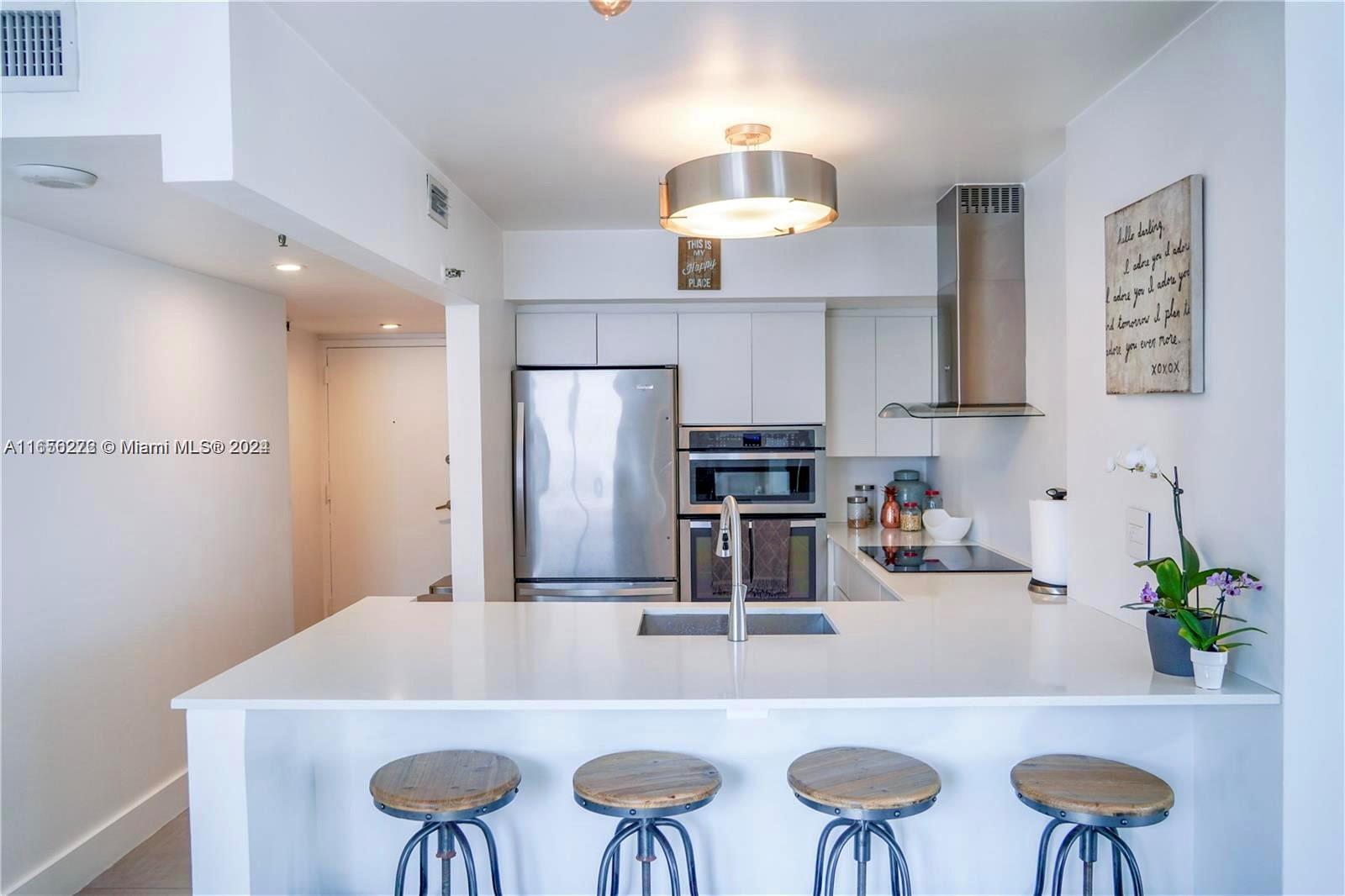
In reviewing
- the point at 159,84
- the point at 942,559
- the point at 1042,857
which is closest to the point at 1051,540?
the point at 942,559

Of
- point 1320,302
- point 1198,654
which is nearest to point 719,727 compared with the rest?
point 1198,654

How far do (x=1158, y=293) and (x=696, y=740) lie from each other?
5.28 ft

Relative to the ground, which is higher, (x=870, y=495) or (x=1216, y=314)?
(x=1216, y=314)

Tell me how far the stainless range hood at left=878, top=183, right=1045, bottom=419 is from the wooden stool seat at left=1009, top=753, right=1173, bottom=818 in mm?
1584

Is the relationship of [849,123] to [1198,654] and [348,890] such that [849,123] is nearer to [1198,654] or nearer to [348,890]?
[1198,654]

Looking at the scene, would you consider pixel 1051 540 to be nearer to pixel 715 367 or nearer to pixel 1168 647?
pixel 1168 647

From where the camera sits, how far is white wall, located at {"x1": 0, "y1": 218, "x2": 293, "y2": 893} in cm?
257

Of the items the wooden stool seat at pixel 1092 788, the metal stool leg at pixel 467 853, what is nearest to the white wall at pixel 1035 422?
the wooden stool seat at pixel 1092 788

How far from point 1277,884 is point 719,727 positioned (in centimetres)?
120

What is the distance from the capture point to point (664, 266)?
3.93 metres

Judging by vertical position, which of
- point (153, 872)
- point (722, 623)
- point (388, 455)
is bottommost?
point (153, 872)

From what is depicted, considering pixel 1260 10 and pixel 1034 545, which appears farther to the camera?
pixel 1034 545

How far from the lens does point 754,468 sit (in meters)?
4.13

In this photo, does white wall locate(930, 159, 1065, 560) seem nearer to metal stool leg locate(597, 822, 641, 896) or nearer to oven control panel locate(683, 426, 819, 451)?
oven control panel locate(683, 426, 819, 451)
